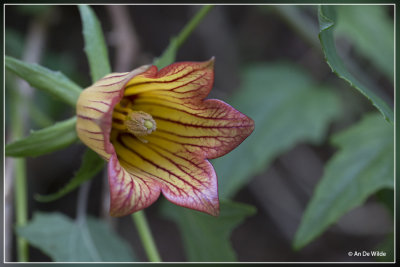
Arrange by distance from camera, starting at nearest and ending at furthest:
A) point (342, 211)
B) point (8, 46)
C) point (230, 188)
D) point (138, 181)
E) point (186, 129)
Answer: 1. point (138, 181)
2. point (186, 129)
3. point (342, 211)
4. point (230, 188)
5. point (8, 46)

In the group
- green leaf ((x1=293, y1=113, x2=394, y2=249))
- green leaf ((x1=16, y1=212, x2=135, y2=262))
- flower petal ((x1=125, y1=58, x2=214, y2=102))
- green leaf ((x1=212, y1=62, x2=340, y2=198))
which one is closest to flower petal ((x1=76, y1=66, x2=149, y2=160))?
flower petal ((x1=125, y1=58, x2=214, y2=102))

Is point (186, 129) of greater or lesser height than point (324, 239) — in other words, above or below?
above

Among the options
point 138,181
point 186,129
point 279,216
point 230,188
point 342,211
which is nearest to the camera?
point 138,181

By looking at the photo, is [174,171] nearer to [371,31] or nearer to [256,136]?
[256,136]

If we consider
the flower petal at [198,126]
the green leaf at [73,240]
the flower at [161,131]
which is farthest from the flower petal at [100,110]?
the green leaf at [73,240]

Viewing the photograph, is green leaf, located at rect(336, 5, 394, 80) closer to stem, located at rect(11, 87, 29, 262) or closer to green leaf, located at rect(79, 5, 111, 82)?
green leaf, located at rect(79, 5, 111, 82)

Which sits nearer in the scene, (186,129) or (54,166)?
(186,129)

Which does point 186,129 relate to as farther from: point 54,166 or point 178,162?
point 54,166

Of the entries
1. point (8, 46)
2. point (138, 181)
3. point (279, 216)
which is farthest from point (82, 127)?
point (279, 216)
